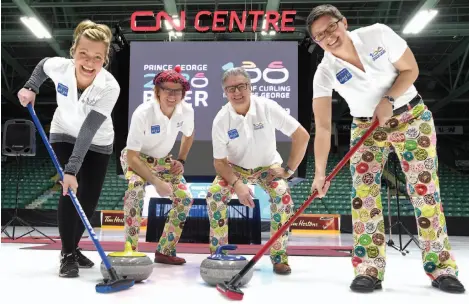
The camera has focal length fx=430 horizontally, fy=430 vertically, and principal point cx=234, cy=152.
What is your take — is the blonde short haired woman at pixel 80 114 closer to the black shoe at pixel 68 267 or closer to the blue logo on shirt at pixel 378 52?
the black shoe at pixel 68 267

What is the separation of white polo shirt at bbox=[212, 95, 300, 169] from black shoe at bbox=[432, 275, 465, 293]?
1.14 m

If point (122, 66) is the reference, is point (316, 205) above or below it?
below

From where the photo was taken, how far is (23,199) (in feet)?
40.6

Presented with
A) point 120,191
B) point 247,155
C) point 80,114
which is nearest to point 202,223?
point 247,155

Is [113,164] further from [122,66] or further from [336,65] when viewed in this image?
[336,65]

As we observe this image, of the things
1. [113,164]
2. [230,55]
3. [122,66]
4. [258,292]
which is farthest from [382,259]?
[113,164]

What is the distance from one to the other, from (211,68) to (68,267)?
338 centimetres

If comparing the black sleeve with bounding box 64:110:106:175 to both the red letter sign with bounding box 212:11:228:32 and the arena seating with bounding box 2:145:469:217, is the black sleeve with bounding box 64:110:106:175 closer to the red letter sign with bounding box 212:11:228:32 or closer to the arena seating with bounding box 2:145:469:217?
the red letter sign with bounding box 212:11:228:32

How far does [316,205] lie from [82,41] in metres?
10.2

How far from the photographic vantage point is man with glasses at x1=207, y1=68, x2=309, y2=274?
245 cm

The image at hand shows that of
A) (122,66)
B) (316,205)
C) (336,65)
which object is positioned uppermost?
(122,66)

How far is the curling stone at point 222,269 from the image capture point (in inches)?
76.7

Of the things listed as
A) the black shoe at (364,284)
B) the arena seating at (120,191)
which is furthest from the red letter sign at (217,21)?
the arena seating at (120,191)

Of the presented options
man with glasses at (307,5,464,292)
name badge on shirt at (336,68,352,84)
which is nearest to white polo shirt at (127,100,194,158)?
man with glasses at (307,5,464,292)
